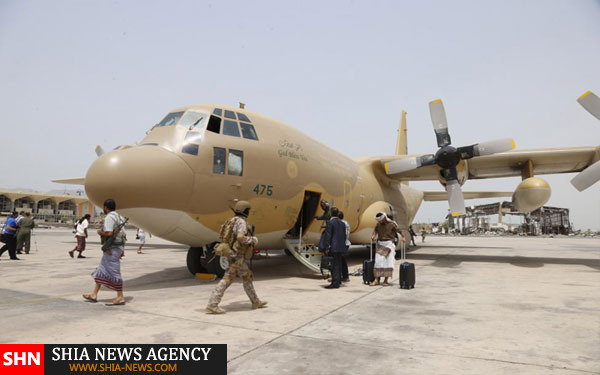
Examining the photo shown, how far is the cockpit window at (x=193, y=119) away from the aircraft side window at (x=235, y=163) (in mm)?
971

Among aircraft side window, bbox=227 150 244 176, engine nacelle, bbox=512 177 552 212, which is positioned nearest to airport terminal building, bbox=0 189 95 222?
aircraft side window, bbox=227 150 244 176

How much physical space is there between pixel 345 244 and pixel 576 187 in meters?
10.1

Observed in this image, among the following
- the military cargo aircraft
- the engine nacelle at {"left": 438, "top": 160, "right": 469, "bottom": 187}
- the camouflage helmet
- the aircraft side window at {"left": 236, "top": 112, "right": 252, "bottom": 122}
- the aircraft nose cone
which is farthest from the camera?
the engine nacelle at {"left": 438, "top": 160, "right": 469, "bottom": 187}

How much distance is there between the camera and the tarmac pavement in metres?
3.88

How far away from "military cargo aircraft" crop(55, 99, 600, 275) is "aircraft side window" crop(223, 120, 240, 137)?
0.09 feet

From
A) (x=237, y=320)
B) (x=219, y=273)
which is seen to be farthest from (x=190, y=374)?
(x=219, y=273)

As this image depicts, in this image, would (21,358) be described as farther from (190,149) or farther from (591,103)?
(591,103)

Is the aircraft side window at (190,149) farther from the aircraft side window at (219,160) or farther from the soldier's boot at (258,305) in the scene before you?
the soldier's boot at (258,305)

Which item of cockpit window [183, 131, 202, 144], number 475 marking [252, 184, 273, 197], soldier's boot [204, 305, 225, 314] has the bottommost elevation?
soldier's boot [204, 305, 225, 314]

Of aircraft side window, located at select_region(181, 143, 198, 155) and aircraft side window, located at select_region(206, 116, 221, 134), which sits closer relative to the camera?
aircraft side window, located at select_region(181, 143, 198, 155)

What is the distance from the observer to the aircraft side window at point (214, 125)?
8.77 metres

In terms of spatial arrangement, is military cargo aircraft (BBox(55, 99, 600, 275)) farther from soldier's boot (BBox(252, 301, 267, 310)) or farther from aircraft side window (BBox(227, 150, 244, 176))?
soldier's boot (BBox(252, 301, 267, 310))

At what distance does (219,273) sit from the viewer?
9.45 metres

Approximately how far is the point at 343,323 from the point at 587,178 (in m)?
12.8
